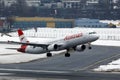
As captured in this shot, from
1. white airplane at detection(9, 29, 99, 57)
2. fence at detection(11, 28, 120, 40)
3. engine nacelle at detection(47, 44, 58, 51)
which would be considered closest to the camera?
white airplane at detection(9, 29, 99, 57)

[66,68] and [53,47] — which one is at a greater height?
[53,47]

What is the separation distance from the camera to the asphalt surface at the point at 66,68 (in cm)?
7262

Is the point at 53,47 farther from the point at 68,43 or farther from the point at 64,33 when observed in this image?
the point at 64,33

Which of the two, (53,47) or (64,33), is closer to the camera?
(53,47)

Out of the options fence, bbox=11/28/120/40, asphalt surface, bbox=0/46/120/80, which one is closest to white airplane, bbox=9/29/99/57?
asphalt surface, bbox=0/46/120/80

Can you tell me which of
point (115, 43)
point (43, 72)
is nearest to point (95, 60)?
point (43, 72)

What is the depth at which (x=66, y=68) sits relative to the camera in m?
86.0

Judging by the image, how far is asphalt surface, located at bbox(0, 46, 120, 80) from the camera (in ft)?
238

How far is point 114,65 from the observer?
8650 cm

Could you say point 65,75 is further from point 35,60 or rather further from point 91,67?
point 35,60

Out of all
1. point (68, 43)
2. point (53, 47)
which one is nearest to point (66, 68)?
point (68, 43)

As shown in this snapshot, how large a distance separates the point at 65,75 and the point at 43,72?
18.9 ft

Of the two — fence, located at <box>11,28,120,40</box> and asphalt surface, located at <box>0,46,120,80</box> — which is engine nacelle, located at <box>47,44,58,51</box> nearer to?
asphalt surface, located at <box>0,46,120,80</box>

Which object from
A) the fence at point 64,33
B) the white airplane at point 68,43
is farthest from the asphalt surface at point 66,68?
the fence at point 64,33
